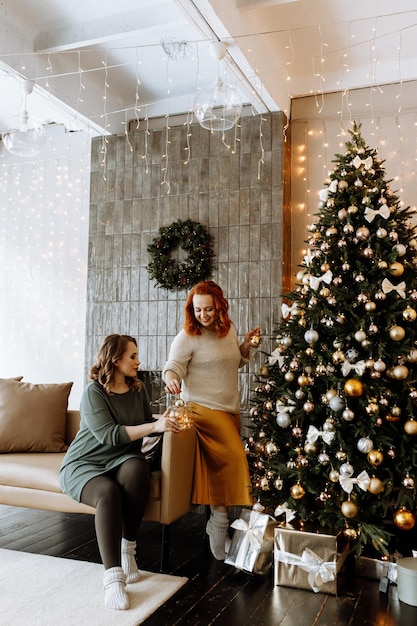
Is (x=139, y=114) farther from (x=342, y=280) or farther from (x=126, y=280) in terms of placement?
(x=342, y=280)

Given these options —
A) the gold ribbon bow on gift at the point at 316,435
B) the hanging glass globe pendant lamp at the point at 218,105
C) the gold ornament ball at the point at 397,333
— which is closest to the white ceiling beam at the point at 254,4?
the hanging glass globe pendant lamp at the point at 218,105

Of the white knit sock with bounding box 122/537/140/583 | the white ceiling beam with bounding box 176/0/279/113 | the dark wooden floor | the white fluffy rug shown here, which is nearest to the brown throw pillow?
the dark wooden floor

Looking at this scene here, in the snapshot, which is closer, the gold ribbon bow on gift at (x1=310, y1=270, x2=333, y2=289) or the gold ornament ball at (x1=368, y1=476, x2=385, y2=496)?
the gold ornament ball at (x1=368, y1=476, x2=385, y2=496)

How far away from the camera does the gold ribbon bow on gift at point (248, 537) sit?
269cm

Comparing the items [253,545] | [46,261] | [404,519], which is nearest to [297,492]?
[253,545]

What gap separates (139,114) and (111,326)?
1.90m

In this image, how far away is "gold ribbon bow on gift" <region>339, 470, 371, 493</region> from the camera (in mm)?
2471

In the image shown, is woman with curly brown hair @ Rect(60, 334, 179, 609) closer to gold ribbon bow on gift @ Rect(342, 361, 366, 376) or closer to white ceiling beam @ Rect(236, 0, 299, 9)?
gold ribbon bow on gift @ Rect(342, 361, 366, 376)

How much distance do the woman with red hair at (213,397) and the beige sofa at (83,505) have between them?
0.34ft

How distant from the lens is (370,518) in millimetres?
2574

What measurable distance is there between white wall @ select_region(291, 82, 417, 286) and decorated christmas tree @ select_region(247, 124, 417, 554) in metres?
1.36

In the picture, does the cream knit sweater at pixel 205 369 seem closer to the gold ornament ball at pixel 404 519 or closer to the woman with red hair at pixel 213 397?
the woman with red hair at pixel 213 397

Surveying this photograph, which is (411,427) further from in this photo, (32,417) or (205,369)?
(32,417)

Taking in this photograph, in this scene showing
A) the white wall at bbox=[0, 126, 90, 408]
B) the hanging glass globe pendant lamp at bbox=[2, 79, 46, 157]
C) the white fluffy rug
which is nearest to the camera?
the white fluffy rug
